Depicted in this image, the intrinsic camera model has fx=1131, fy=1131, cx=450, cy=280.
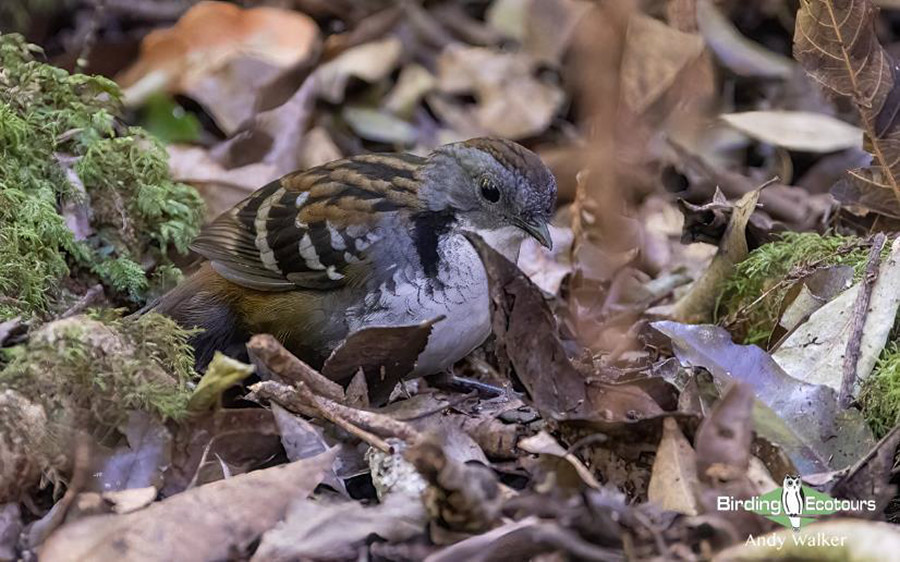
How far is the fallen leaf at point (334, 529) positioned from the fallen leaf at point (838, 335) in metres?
1.45

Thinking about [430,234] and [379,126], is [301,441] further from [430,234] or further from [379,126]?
[379,126]

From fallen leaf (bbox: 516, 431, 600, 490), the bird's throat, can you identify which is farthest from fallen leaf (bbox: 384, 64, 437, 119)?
fallen leaf (bbox: 516, 431, 600, 490)

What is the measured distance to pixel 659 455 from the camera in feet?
9.42

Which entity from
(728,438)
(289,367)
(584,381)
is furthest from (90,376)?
(728,438)

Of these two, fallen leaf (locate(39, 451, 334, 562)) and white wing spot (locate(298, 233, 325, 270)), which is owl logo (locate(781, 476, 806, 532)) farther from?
white wing spot (locate(298, 233, 325, 270))

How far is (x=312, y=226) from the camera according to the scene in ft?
13.7

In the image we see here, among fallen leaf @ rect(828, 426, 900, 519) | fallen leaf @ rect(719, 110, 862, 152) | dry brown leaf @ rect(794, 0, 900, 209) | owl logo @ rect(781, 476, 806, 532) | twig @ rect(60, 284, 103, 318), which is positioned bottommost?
fallen leaf @ rect(719, 110, 862, 152)

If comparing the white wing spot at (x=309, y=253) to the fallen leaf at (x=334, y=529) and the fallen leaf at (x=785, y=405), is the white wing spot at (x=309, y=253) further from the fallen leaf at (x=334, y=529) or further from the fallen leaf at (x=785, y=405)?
the fallen leaf at (x=334, y=529)

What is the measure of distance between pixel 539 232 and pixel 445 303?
1.58ft

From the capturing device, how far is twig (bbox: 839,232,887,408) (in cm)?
342

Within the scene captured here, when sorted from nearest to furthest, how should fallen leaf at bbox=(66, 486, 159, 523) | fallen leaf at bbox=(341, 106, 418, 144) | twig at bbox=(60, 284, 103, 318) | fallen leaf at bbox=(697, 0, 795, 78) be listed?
fallen leaf at bbox=(66, 486, 159, 523) → twig at bbox=(60, 284, 103, 318) → fallen leaf at bbox=(341, 106, 418, 144) → fallen leaf at bbox=(697, 0, 795, 78)

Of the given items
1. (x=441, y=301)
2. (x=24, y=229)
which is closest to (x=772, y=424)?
(x=441, y=301)

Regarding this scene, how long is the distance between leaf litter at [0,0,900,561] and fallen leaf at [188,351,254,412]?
0.04 ft

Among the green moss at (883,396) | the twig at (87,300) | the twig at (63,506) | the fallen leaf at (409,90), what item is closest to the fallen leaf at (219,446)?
the twig at (63,506)
